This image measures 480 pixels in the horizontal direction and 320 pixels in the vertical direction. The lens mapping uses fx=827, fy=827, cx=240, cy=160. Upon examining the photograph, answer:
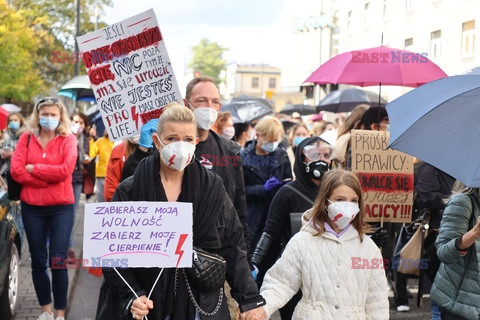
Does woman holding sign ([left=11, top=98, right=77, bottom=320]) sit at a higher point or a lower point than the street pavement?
higher

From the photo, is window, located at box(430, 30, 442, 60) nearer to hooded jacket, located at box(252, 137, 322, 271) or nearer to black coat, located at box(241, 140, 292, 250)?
black coat, located at box(241, 140, 292, 250)

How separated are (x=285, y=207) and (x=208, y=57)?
155135 mm

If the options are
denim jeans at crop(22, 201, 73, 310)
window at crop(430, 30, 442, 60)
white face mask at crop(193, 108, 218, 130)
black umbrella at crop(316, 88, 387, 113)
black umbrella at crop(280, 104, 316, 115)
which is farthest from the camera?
window at crop(430, 30, 442, 60)

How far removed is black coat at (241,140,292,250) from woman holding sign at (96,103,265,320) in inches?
153

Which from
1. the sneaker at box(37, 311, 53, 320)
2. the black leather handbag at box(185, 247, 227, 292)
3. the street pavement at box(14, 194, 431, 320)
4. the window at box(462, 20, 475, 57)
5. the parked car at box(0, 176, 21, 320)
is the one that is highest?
the window at box(462, 20, 475, 57)

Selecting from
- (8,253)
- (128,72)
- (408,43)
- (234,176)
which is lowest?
(8,253)

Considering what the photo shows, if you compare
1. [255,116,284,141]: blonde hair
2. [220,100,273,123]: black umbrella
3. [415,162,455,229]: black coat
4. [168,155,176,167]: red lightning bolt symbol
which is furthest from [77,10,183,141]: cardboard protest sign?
[220,100,273,123]: black umbrella

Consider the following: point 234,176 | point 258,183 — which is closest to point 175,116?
point 234,176

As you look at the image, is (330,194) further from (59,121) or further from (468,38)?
(468,38)

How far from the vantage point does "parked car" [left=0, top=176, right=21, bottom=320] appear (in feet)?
22.5

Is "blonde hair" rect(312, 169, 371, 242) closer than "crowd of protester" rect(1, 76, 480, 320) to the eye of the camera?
No

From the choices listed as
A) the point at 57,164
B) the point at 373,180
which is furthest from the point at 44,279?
the point at 373,180

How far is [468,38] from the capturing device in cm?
2873

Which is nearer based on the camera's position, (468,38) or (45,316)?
(45,316)
